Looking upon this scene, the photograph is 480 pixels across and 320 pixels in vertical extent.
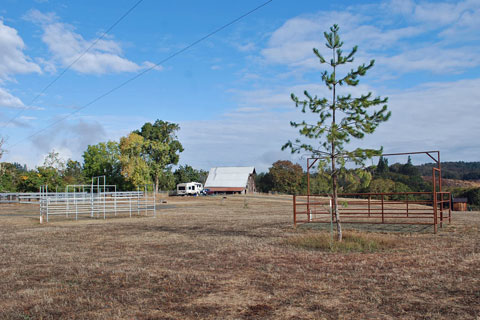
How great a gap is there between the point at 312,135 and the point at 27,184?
54732 millimetres

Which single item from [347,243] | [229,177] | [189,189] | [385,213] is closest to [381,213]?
[385,213]

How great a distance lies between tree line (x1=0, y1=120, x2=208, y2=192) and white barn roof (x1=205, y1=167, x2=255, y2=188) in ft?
31.8

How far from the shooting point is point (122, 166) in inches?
2800

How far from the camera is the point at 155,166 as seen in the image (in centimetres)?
7444

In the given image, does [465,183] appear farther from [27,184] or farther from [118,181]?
[27,184]

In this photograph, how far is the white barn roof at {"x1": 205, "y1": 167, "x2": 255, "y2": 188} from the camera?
88.6 m

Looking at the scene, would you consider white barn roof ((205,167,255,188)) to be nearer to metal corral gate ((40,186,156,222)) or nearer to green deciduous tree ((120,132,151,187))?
green deciduous tree ((120,132,151,187))

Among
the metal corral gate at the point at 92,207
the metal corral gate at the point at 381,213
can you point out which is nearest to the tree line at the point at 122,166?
the metal corral gate at the point at 92,207

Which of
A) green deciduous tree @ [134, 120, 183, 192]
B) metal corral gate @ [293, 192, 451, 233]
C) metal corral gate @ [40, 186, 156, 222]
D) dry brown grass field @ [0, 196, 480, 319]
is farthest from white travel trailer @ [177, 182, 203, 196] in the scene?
dry brown grass field @ [0, 196, 480, 319]

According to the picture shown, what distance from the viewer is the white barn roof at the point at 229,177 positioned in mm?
88625

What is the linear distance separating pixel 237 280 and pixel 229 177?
83179 mm

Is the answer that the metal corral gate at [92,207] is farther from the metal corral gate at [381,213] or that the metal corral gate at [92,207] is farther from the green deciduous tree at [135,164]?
the green deciduous tree at [135,164]

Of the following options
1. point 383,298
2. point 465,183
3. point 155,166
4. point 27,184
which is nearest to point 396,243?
point 383,298

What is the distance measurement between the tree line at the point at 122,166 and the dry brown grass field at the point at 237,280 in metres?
49.0
